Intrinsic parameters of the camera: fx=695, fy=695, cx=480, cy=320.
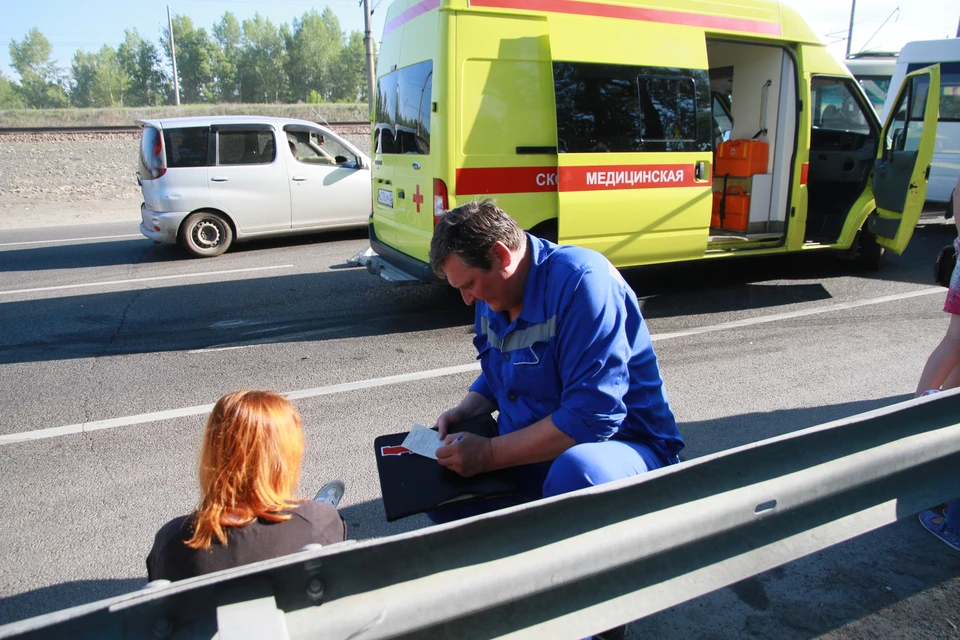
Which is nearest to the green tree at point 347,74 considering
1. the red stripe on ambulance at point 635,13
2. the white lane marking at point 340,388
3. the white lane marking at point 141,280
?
the white lane marking at point 141,280

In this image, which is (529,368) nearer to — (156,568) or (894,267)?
(156,568)

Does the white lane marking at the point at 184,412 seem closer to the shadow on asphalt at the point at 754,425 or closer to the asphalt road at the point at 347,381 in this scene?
the asphalt road at the point at 347,381

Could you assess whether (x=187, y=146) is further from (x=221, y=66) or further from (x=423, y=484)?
(x=221, y=66)

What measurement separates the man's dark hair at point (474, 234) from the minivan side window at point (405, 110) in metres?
3.68

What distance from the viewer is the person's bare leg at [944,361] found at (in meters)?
3.51

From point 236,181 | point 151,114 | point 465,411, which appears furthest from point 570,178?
point 151,114

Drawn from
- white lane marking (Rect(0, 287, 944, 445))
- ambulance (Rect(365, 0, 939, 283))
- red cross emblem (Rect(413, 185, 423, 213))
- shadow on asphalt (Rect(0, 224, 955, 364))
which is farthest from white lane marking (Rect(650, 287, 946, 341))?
red cross emblem (Rect(413, 185, 423, 213))

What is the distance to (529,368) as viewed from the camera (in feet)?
7.75

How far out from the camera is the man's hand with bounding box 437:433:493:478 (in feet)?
7.51

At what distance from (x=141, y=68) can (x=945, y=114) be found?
10262 centimetres

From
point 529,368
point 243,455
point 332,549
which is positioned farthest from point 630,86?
point 332,549

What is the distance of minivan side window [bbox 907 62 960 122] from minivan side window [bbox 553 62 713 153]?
706cm

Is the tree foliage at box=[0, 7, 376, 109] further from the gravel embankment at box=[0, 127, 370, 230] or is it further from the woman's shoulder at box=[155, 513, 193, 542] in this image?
the woman's shoulder at box=[155, 513, 193, 542]

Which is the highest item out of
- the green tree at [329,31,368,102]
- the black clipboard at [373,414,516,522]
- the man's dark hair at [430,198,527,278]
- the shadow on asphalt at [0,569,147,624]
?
the green tree at [329,31,368,102]
